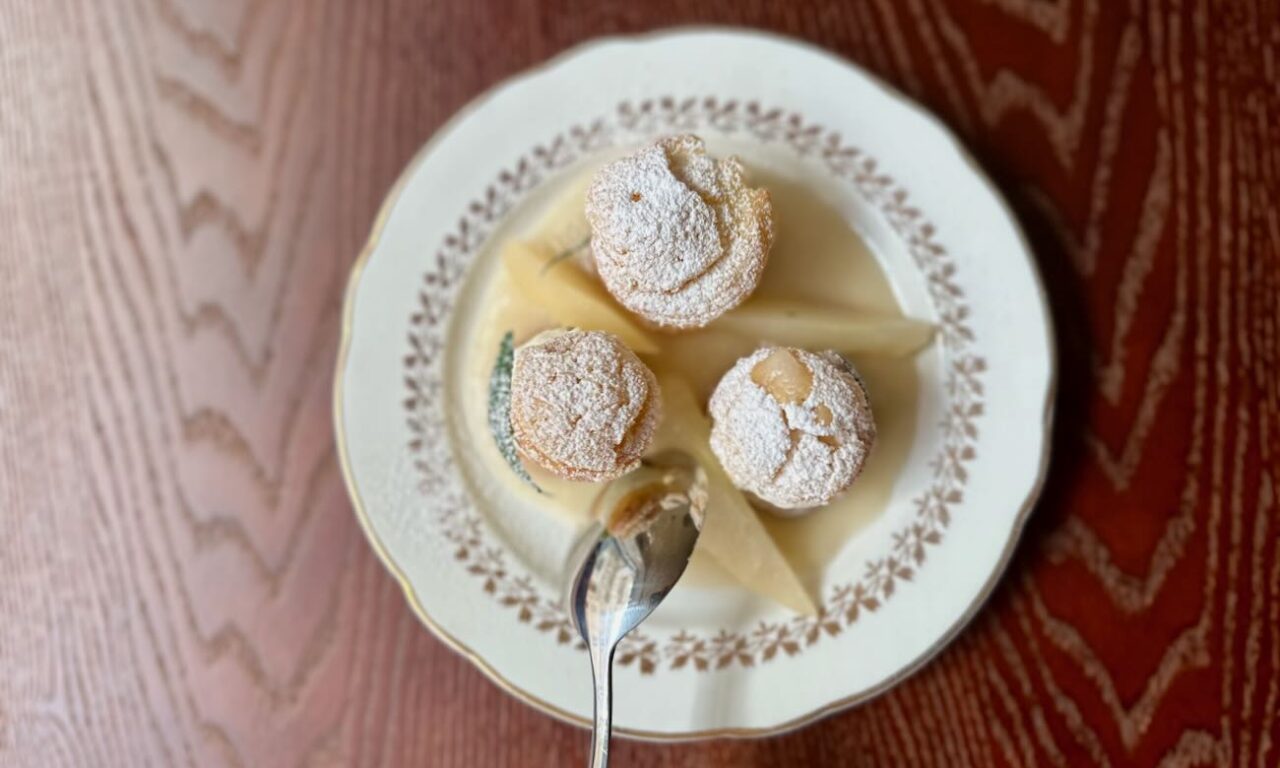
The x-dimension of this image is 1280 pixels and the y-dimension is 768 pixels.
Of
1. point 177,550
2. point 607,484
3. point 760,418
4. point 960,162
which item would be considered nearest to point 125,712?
point 177,550

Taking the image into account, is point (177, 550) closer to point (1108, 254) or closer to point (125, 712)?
point (125, 712)

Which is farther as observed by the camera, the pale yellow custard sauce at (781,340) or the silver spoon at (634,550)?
the pale yellow custard sauce at (781,340)

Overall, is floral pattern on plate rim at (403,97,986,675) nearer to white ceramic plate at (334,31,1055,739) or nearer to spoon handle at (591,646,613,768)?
white ceramic plate at (334,31,1055,739)

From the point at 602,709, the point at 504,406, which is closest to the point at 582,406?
the point at 504,406

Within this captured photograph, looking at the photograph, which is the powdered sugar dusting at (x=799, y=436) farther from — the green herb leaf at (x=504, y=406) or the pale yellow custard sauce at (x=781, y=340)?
the green herb leaf at (x=504, y=406)

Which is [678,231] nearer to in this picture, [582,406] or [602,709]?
[582,406]

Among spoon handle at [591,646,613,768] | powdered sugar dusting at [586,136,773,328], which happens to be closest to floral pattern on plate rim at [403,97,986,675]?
spoon handle at [591,646,613,768]

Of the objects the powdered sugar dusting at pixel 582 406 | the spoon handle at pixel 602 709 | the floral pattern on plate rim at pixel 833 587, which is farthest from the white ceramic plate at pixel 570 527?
the powdered sugar dusting at pixel 582 406
